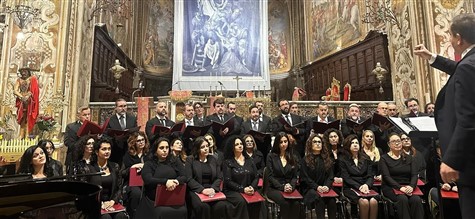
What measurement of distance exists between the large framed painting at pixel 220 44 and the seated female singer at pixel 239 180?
31.5 ft

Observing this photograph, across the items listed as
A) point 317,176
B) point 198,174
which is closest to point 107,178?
point 198,174

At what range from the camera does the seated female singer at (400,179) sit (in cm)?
420

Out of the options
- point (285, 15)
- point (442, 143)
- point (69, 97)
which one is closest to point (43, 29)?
point (69, 97)

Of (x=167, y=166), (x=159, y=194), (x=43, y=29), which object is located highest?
(x=43, y=29)

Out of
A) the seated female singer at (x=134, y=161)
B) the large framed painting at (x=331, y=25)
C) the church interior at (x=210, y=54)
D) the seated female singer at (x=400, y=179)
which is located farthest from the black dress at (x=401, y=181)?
the large framed painting at (x=331, y=25)

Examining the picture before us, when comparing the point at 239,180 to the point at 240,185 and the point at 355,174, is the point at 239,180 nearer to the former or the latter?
the point at 240,185

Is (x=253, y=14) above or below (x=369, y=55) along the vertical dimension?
above

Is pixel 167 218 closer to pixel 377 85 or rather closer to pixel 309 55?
pixel 377 85

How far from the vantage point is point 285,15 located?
19.1 m

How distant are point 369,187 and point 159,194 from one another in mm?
2817

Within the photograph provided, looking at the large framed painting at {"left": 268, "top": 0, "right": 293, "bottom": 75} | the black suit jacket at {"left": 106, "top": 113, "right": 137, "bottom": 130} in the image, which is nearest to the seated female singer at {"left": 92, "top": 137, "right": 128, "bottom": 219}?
the black suit jacket at {"left": 106, "top": 113, "right": 137, "bottom": 130}

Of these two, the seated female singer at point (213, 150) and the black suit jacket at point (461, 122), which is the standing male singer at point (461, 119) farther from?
the seated female singer at point (213, 150)

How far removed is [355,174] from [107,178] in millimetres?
3346

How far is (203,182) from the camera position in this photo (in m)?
4.50
